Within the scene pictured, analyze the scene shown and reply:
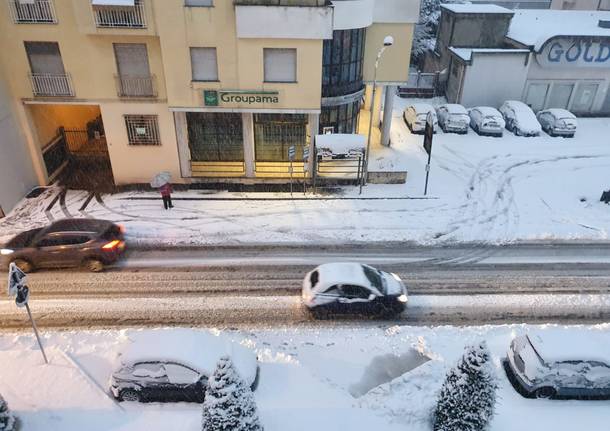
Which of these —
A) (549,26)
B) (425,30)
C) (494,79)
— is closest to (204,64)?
(494,79)

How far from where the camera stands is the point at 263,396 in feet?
36.9

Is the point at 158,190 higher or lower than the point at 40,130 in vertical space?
lower

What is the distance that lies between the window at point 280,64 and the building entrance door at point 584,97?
23331mm

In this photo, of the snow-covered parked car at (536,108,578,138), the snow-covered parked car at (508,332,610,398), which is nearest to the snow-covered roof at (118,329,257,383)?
the snow-covered parked car at (508,332,610,398)

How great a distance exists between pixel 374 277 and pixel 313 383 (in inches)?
175

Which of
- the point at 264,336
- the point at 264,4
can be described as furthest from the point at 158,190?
the point at 264,336

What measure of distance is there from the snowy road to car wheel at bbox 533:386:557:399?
3.06 metres

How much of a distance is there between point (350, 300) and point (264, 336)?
2.80 meters

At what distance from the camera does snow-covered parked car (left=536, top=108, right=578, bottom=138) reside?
29781mm

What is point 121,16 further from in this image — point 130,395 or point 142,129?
point 130,395

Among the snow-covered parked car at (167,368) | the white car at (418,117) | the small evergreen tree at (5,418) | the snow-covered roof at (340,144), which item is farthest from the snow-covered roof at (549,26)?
the small evergreen tree at (5,418)

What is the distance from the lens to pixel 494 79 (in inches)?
1293

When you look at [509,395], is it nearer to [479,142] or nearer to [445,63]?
[479,142]

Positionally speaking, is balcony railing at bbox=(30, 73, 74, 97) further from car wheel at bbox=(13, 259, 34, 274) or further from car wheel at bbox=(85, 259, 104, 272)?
car wheel at bbox=(85, 259, 104, 272)
